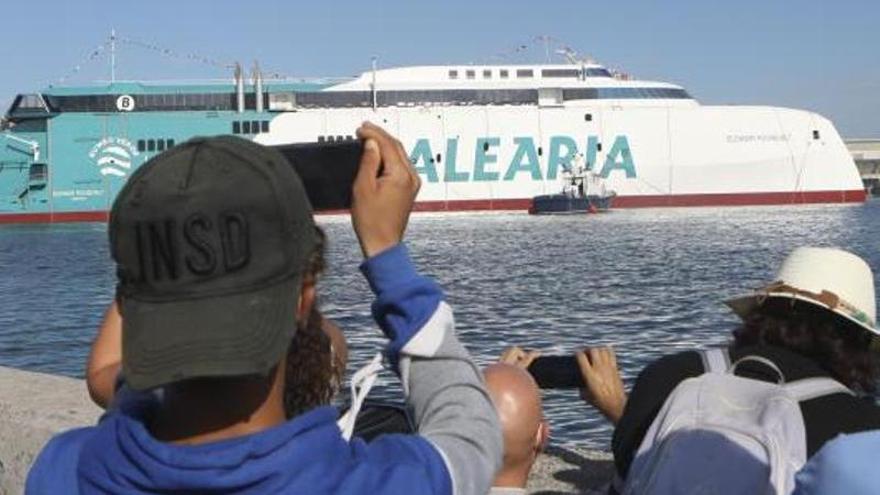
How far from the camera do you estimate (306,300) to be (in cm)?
131

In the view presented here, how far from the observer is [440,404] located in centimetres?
133

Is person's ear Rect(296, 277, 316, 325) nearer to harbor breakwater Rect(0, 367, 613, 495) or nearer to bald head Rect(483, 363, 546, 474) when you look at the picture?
bald head Rect(483, 363, 546, 474)

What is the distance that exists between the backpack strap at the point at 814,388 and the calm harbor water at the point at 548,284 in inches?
32.9

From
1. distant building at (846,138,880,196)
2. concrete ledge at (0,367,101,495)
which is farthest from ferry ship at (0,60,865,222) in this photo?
concrete ledge at (0,367,101,495)

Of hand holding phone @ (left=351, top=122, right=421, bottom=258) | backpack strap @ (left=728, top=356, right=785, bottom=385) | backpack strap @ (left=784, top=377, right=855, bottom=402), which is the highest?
hand holding phone @ (left=351, top=122, right=421, bottom=258)

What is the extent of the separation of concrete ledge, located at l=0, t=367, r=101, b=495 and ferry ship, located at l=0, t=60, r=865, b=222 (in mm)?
54698

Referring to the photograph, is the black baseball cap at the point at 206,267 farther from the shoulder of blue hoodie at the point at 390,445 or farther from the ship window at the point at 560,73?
the ship window at the point at 560,73

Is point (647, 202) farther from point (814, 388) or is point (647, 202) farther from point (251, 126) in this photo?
point (814, 388)

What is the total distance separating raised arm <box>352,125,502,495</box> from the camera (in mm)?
1311

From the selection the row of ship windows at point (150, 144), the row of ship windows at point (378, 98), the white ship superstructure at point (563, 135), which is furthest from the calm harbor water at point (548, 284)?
the row of ship windows at point (378, 98)

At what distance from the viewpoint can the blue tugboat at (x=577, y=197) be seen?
59.6m

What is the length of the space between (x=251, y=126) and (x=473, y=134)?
11117 mm

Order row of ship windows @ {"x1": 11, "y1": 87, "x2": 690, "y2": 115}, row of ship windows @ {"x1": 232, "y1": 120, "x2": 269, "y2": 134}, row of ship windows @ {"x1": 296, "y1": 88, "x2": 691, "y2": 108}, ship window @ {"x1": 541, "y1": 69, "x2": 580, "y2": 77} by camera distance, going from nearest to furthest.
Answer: row of ship windows @ {"x1": 232, "y1": 120, "x2": 269, "y2": 134}, row of ship windows @ {"x1": 11, "y1": 87, "x2": 690, "y2": 115}, row of ship windows @ {"x1": 296, "y1": 88, "x2": 691, "y2": 108}, ship window @ {"x1": 541, "y1": 69, "x2": 580, "y2": 77}

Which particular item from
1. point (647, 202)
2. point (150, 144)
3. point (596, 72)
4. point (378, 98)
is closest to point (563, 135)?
point (647, 202)
